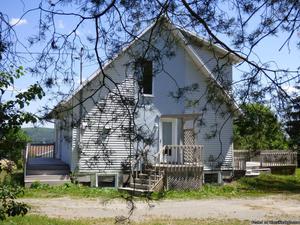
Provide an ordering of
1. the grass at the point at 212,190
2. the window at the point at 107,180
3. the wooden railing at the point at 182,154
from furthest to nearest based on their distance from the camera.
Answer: the wooden railing at the point at 182,154 < the window at the point at 107,180 < the grass at the point at 212,190

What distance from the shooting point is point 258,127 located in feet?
15.8

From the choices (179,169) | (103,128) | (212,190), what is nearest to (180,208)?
(179,169)

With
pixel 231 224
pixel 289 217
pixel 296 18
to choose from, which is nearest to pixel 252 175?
pixel 289 217

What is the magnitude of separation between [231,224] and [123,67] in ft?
21.7

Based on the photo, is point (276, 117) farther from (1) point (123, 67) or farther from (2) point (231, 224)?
(2) point (231, 224)

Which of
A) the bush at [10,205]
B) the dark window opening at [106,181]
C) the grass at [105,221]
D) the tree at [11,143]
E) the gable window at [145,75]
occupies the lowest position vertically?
the grass at [105,221]

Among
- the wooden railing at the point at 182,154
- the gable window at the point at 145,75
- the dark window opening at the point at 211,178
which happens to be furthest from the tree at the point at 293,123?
the dark window opening at the point at 211,178

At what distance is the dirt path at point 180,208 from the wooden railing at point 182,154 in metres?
3.59

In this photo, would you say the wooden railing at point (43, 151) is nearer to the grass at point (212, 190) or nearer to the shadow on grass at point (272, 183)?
the grass at point (212, 190)

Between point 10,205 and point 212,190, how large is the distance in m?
14.6

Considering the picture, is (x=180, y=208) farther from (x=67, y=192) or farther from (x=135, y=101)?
(x=135, y=101)

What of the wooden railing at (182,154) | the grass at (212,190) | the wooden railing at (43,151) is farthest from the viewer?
the wooden railing at (43,151)

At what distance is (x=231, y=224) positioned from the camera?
10406 millimetres

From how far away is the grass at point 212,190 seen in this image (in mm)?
16125
